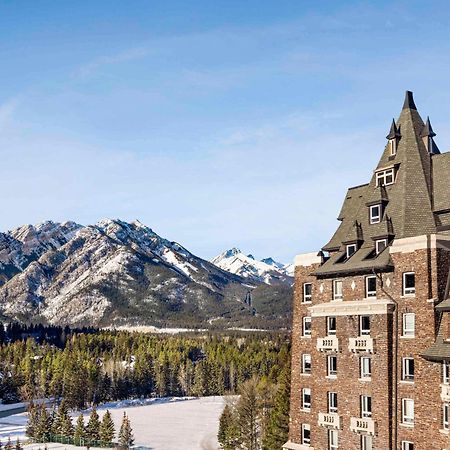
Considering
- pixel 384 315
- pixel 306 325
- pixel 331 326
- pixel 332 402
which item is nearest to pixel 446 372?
pixel 384 315

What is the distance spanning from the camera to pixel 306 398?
4719cm

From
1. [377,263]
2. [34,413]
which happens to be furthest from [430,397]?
[34,413]

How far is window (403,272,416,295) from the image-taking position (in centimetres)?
4028

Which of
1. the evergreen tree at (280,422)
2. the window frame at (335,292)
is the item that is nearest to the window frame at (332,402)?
the window frame at (335,292)

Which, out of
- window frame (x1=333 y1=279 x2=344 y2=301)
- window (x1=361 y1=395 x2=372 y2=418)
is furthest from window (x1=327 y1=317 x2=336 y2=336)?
window (x1=361 y1=395 x2=372 y2=418)

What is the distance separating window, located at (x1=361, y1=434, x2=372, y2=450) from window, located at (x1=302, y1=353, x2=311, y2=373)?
6637 mm

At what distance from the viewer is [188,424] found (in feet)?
454

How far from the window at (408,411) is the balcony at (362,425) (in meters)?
2.10

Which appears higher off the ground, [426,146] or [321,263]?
[426,146]

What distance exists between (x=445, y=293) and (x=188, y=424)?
108819 millimetres

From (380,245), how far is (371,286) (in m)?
2.87

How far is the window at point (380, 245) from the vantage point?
141ft

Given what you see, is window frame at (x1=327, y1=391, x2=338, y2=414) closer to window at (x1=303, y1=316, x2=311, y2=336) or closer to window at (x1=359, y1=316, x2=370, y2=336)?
window at (x1=303, y1=316, x2=311, y2=336)

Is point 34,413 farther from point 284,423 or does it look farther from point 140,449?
point 284,423
